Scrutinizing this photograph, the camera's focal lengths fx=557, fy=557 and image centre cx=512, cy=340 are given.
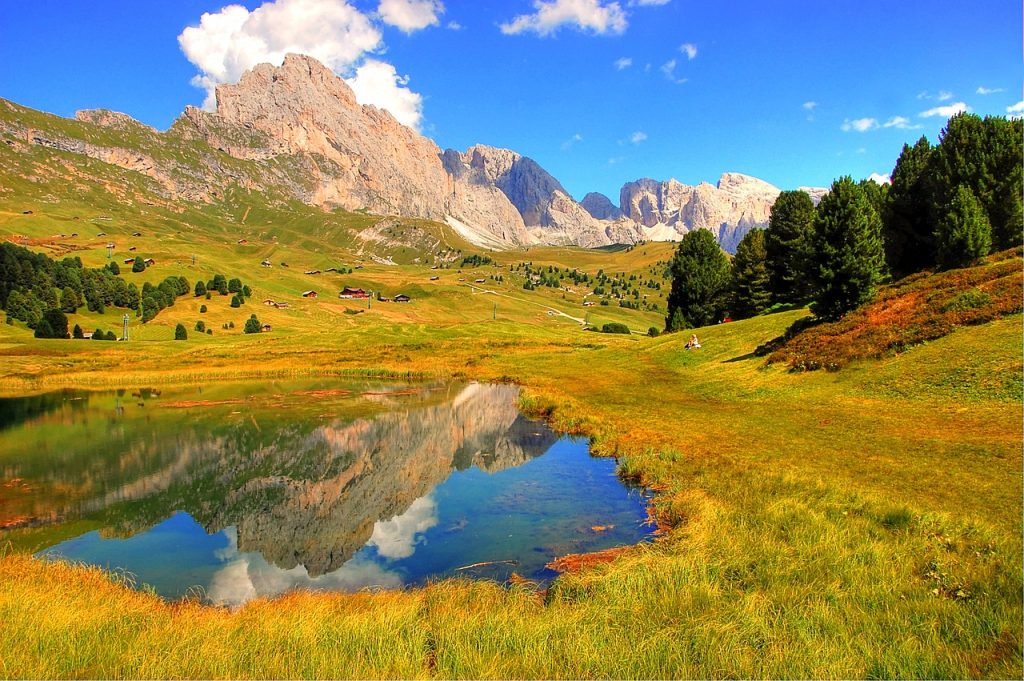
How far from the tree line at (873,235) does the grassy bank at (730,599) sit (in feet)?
67.0

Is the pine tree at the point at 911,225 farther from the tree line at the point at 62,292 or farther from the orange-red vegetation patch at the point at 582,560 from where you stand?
the tree line at the point at 62,292

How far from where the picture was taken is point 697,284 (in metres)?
90.7

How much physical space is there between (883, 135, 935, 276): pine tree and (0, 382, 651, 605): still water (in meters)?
52.8

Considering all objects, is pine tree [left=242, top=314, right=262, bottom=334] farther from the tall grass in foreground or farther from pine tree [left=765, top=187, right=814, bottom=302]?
the tall grass in foreground

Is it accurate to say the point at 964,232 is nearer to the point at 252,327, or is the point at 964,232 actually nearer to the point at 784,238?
the point at 784,238

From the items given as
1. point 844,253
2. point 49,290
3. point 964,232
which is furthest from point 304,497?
point 49,290

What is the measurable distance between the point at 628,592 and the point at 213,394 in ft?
174

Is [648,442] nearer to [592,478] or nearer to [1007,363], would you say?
[592,478]

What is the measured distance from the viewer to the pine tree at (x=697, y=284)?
298 feet

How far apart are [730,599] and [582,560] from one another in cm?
567

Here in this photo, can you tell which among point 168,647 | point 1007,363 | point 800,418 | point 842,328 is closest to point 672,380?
point 842,328

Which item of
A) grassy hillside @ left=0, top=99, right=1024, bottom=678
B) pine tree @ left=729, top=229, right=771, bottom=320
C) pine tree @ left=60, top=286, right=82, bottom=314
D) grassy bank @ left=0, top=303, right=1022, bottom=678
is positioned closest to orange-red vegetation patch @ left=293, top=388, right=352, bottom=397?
grassy hillside @ left=0, top=99, right=1024, bottom=678

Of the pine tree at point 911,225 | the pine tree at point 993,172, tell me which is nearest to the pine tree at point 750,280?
the pine tree at point 911,225

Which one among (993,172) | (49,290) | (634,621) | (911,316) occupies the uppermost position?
(49,290)
